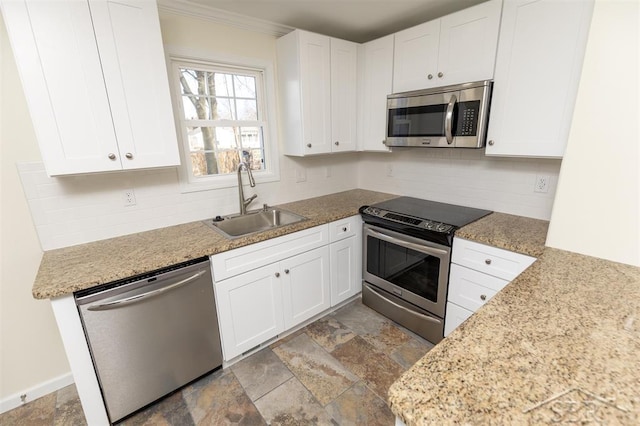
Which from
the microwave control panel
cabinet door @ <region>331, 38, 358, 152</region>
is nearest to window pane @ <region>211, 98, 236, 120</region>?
cabinet door @ <region>331, 38, 358, 152</region>

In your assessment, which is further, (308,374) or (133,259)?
(308,374)

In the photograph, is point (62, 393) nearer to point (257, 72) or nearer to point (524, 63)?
point (257, 72)

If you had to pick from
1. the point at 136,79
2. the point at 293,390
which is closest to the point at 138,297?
the point at 293,390

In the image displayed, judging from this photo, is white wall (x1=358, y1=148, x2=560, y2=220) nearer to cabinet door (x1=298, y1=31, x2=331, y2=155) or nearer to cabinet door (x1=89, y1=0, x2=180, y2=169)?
cabinet door (x1=298, y1=31, x2=331, y2=155)

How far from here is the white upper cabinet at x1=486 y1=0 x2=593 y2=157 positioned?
5.05 ft

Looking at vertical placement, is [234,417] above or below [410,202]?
below

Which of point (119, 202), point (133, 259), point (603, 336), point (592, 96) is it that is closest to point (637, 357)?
point (603, 336)

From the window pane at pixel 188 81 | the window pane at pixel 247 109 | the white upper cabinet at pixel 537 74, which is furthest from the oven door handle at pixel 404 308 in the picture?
the window pane at pixel 188 81

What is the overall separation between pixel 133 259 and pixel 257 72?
173cm

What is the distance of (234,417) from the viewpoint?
164 centimetres

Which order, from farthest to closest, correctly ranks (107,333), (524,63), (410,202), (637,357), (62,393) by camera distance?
(410,202) → (62,393) → (524,63) → (107,333) → (637,357)

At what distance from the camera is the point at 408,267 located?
2201 mm

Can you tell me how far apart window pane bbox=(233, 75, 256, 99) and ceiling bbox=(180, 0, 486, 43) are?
0.44 metres

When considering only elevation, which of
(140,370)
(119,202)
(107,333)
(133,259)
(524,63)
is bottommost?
(140,370)
